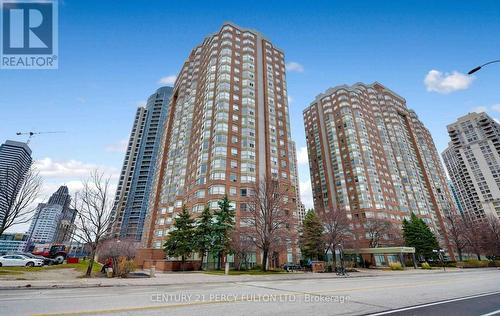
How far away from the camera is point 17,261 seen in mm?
30719

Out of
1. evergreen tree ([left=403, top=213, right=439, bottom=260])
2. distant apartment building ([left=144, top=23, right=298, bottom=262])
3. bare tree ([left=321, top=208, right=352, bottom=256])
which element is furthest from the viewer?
evergreen tree ([left=403, top=213, right=439, bottom=260])

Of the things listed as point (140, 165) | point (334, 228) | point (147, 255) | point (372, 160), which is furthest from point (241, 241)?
point (140, 165)

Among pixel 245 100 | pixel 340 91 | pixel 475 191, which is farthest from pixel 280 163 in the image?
pixel 475 191

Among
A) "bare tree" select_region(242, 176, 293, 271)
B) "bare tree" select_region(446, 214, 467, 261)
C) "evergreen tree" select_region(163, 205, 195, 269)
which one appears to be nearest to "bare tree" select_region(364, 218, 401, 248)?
"bare tree" select_region(446, 214, 467, 261)

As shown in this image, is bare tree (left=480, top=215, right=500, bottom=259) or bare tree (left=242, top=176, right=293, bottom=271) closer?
bare tree (left=242, top=176, right=293, bottom=271)

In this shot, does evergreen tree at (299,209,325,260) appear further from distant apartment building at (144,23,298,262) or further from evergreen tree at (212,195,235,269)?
evergreen tree at (212,195,235,269)

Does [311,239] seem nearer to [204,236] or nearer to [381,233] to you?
[204,236]

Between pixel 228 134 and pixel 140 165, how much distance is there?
102 meters

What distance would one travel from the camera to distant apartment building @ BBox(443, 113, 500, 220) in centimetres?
13612

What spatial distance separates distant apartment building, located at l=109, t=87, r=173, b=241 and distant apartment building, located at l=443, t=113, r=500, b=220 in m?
180

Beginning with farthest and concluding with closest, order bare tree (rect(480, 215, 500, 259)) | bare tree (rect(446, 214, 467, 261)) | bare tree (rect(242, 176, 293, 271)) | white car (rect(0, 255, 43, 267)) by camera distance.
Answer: bare tree (rect(446, 214, 467, 261)) < bare tree (rect(480, 215, 500, 259)) < bare tree (rect(242, 176, 293, 271)) < white car (rect(0, 255, 43, 267))

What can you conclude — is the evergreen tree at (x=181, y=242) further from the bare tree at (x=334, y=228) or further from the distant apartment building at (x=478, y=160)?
the distant apartment building at (x=478, y=160)

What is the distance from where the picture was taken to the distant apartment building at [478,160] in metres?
136

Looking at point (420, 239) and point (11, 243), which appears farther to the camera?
point (11, 243)
